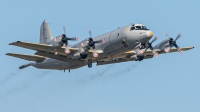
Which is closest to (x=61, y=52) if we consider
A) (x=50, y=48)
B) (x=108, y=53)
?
(x=50, y=48)

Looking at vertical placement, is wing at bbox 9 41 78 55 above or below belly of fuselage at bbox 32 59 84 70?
above

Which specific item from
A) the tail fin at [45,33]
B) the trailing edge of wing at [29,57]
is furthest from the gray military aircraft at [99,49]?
the tail fin at [45,33]

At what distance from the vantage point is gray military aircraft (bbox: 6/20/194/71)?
55938 mm

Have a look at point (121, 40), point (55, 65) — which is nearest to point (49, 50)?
point (55, 65)

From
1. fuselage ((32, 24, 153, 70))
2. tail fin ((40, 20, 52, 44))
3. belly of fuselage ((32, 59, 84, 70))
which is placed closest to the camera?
fuselage ((32, 24, 153, 70))

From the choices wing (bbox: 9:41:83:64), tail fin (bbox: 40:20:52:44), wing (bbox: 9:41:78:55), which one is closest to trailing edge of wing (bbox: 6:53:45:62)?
wing (bbox: 9:41:83:64)

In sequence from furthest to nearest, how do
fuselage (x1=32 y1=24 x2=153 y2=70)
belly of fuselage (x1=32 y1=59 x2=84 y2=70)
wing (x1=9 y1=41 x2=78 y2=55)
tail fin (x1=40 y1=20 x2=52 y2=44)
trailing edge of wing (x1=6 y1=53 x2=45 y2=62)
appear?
tail fin (x1=40 y1=20 x2=52 y2=44) < belly of fuselage (x1=32 y1=59 x2=84 y2=70) < trailing edge of wing (x1=6 y1=53 x2=45 y2=62) < fuselage (x1=32 y1=24 x2=153 y2=70) < wing (x1=9 y1=41 x2=78 y2=55)

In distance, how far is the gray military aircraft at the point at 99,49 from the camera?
2202 inches

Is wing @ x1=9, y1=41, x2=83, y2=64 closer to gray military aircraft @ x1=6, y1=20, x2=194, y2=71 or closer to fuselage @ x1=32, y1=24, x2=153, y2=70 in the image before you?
gray military aircraft @ x1=6, y1=20, x2=194, y2=71

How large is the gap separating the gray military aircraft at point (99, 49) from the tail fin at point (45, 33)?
5.01 m

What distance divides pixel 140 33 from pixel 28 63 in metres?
17.9

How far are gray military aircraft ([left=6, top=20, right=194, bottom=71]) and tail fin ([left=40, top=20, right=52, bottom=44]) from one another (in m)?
5.01

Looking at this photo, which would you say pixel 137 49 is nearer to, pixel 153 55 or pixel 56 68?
pixel 153 55

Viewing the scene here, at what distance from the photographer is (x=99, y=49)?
191 feet
